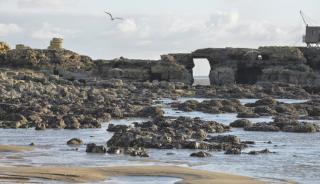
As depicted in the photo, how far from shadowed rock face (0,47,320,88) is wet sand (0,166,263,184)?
8801 centimetres

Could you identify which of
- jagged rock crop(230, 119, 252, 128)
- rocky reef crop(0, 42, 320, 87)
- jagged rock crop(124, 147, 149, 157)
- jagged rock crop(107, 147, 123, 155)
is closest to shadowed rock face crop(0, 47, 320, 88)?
rocky reef crop(0, 42, 320, 87)

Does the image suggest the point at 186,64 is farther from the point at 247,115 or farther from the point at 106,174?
the point at 106,174

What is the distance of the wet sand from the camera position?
1905 cm

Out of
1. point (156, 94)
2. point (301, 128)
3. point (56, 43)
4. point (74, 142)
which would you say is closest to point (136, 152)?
point (74, 142)

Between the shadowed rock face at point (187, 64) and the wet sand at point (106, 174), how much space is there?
88.0 meters

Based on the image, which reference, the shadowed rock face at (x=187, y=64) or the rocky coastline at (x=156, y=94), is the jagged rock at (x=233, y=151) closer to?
the rocky coastline at (x=156, y=94)

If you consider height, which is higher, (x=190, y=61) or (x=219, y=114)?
(x=190, y=61)

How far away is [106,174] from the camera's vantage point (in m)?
20.3

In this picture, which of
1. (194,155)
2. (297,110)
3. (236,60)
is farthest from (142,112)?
(236,60)

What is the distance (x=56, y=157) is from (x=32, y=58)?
302ft

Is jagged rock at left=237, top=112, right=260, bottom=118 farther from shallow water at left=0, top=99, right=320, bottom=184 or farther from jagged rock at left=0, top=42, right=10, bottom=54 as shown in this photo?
jagged rock at left=0, top=42, right=10, bottom=54

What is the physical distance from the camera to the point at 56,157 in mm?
24750

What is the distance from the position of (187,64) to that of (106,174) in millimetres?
99141

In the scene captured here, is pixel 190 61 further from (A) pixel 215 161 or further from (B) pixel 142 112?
(A) pixel 215 161
